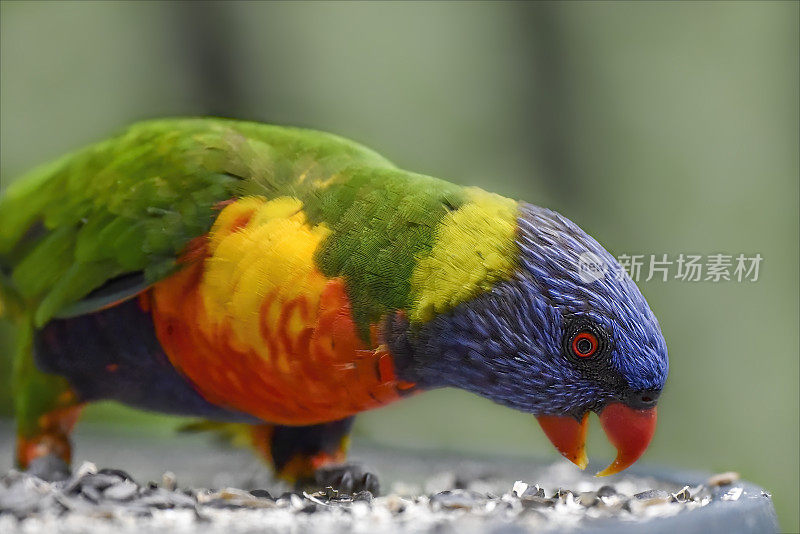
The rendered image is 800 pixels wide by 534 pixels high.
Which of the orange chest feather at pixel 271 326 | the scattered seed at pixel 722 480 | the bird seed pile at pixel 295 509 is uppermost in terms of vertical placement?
the orange chest feather at pixel 271 326

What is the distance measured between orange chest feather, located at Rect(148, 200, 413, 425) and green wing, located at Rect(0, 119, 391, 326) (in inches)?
3.1

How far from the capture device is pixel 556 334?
1702mm

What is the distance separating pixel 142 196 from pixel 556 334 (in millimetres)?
Answer: 1077

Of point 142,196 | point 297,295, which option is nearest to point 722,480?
point 297,295

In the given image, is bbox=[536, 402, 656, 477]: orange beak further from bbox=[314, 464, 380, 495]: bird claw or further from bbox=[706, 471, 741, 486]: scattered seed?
bbox=[314, 464, 380, 495]: bird claw

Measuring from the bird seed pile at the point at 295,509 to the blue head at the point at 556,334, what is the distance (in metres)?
0.22

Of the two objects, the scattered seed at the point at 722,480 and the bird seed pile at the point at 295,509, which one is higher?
the bird seed pile at the point at 295,509

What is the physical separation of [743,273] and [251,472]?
166cm

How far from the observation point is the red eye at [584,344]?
1680 mm

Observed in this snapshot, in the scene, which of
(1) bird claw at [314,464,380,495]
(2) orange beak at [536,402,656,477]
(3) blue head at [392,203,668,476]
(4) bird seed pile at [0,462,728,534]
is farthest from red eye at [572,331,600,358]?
(1) bird claw at [314,464,380,495]

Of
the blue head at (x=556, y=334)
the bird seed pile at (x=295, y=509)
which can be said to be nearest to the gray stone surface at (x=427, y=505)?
the bird seed pile at (x=295, y=509)

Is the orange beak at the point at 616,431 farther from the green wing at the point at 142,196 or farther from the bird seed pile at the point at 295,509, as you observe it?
the green wing at the point at 142,196

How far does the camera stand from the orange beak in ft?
5.76
